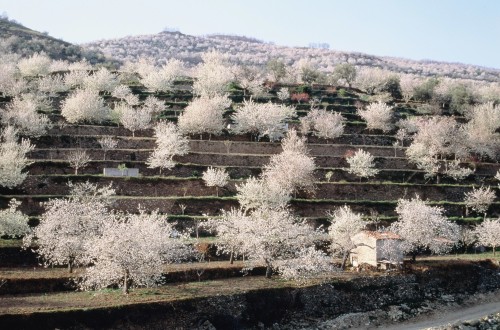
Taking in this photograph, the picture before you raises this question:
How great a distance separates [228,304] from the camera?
125 ft

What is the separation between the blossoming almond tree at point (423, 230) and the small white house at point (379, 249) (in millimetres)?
988

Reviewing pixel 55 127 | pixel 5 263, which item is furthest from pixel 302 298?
pixel 55 127

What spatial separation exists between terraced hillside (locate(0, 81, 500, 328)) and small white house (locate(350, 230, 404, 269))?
22.2ft

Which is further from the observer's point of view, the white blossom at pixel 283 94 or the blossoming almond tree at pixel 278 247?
the white blossom at pixel 283 94

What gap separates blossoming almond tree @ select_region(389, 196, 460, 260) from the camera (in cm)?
5025

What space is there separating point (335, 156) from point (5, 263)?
4669 centimetres

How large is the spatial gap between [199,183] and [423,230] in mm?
25205

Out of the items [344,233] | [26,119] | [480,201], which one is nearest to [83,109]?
[26,119]

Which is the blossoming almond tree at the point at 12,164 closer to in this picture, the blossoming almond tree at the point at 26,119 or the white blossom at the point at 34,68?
the blossoming almond tree at the point at 26,119

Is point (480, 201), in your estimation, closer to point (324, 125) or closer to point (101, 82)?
point (324, 125)

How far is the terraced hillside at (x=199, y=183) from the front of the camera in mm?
42406

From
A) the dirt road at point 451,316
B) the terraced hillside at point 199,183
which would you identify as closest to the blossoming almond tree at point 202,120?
the terraced hillside at point 199,183

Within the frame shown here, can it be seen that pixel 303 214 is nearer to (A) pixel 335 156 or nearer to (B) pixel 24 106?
(A) pixel 335 156

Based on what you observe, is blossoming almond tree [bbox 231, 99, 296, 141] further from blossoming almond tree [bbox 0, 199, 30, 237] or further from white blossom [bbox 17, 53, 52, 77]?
white blossom [bbox 17, 53, 52, 77]
